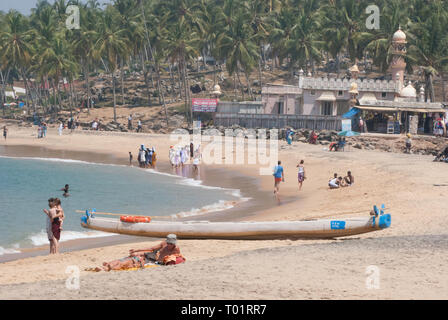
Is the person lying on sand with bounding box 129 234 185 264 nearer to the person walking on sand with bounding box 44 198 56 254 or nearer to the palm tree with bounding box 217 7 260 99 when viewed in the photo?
the person walking on sand with bounding box 44 198 56 254

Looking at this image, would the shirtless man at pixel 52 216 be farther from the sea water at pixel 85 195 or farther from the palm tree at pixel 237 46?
the palm tree at pixel 237 46

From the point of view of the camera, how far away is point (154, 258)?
45.9ft

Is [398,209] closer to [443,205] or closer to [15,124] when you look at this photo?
[443,205]

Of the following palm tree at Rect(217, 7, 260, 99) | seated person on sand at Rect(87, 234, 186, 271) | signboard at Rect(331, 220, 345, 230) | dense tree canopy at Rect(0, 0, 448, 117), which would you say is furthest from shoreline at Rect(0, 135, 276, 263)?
palm tree at Rect(217, 7, 260, 99)

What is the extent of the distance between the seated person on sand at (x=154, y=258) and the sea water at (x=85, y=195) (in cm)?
631

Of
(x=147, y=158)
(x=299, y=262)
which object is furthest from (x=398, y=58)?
(x=299, y=262)

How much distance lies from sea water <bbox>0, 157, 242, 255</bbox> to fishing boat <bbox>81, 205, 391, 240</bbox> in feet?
9.77

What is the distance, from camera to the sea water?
21.6 m

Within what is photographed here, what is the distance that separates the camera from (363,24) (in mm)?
71938

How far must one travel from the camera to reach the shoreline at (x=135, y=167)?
18969mm

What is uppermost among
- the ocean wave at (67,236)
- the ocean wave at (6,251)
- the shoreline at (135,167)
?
the shoreline at (135,167)

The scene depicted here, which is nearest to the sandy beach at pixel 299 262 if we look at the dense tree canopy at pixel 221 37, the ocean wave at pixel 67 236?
the ocean wave at pixel 67 236
